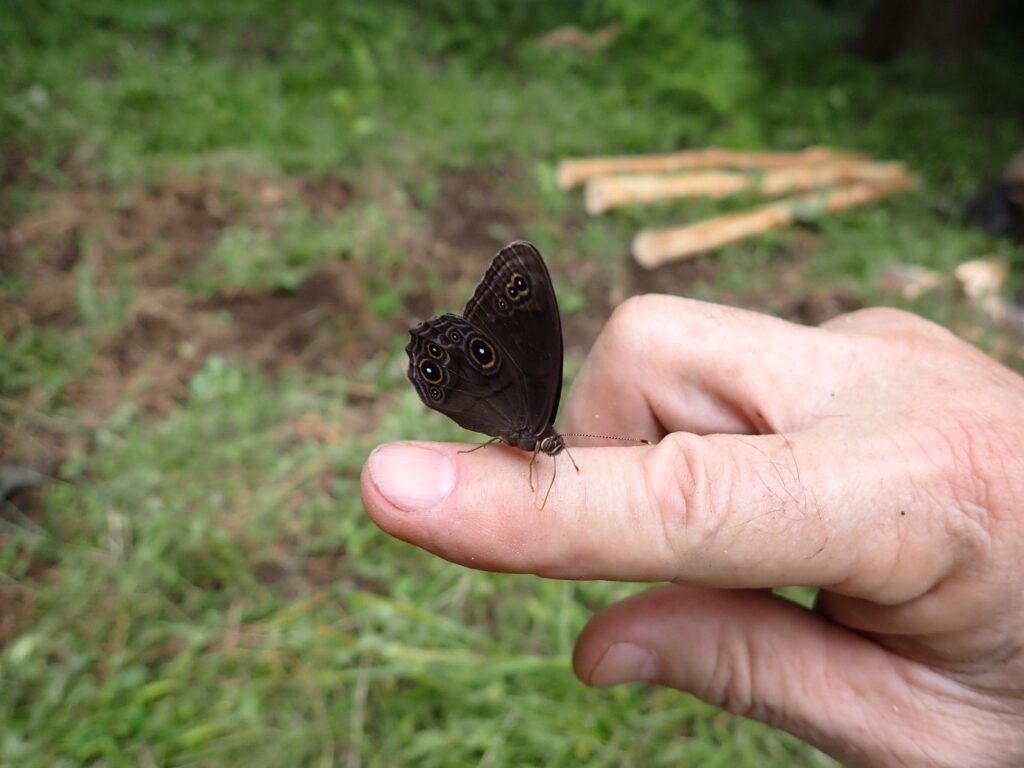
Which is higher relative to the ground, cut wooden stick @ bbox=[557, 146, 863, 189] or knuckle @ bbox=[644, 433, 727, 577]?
knuckle @ bbox=[644, 433, 727, 577]

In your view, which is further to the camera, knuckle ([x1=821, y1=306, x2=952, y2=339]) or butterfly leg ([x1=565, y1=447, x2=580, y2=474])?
knuckle ([x1=821, y1=306, x2=952, y2=339])

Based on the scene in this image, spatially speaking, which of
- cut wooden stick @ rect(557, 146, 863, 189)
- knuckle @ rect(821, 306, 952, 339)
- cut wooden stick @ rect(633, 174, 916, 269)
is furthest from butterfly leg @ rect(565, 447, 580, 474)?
cut wooden stick @ rect(557, 146, 863, 189)

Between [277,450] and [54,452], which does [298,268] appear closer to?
[277,450]

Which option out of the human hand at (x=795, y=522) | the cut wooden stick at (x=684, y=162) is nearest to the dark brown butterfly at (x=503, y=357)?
the human hand at (x=795, y=522)

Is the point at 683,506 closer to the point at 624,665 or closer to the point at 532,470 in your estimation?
the point at 532,470

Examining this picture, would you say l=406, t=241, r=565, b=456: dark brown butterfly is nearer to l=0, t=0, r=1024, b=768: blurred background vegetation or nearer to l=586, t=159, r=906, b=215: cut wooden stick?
l=0, t=0, r=1024, b=768: blurred background vegetation

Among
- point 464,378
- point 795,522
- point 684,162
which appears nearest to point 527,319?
point 464,378

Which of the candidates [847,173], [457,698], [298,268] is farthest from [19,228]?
[847,173]

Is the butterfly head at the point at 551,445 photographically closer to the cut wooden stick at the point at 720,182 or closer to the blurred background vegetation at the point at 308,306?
the blurred background vegetation at the point at 308,306
